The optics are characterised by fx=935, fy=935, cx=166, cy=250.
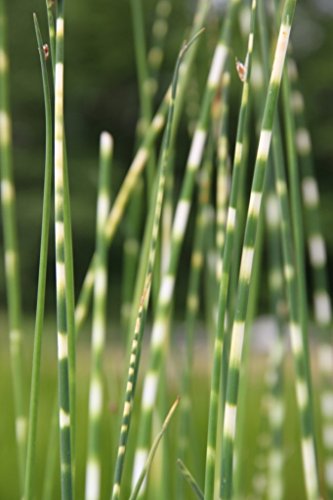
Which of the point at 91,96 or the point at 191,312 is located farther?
the point at 91,96

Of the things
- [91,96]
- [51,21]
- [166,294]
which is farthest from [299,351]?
[91,96]

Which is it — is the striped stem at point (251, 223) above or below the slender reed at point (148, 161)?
below

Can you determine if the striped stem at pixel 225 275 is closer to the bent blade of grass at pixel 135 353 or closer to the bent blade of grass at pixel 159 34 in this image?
the bent blade of grass at pixel 135 353

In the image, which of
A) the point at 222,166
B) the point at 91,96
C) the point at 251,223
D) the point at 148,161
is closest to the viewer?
the point at 251,223

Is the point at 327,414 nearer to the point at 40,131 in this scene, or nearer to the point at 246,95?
the point at 246,95

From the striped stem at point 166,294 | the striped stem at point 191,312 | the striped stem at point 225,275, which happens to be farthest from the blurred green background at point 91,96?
the striped stem at point 225,275

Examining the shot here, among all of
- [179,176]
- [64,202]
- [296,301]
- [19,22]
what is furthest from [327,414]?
[19,22]

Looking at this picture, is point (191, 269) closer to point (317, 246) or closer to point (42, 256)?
point (317, 246)

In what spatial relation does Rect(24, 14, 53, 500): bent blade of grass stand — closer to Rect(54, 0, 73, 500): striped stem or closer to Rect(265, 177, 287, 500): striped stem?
Rect(54, 0, 73, 500): striped stem
